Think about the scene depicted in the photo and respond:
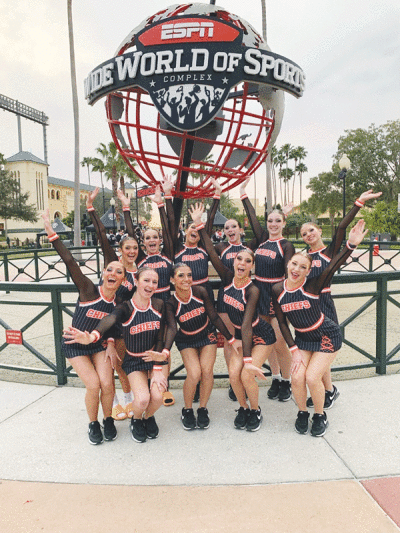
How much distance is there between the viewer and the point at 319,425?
3514 mm

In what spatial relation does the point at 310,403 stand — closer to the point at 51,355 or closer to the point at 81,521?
the point at 81,521

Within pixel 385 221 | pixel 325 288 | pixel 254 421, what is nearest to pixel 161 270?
pixel 325 288

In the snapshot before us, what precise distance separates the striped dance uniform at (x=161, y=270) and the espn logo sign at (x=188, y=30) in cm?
234

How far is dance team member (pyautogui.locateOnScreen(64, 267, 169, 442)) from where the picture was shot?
3.46 m

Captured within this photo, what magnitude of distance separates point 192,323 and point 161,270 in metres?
0.96

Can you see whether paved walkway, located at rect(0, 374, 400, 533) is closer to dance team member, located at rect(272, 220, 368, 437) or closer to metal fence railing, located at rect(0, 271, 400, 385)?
dance team member, located at rect(272, 220, 368, 437)

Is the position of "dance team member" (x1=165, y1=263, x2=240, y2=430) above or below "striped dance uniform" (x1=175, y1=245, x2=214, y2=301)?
below

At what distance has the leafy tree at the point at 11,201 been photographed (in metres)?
42.9

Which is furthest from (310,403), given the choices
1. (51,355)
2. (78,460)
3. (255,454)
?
(51,355)

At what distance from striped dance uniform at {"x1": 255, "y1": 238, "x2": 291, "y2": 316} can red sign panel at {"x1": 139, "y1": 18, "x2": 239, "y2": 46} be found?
2.22 meters

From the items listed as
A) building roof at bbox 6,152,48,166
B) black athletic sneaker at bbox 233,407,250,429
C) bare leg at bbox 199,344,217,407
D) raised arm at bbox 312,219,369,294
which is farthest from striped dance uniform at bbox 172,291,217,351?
building roof at bbox 6,152,48,166

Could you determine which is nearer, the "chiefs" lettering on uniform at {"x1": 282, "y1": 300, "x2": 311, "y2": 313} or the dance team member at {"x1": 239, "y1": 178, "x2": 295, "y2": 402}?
the "chiefs" lettering on uniform at {"x1": 282, "y1": 300, "x2": 311, "y2": 313}

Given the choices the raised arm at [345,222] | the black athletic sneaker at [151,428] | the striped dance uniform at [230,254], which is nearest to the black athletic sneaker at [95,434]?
the black athletic sneaker at [151,428]

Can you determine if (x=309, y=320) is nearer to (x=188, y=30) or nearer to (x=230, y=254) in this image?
(x=230, y=254)
